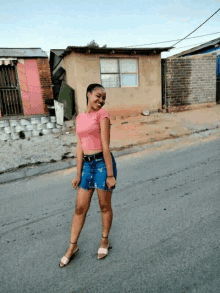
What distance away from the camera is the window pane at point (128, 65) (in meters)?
9.80

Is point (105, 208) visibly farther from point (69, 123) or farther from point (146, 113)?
point (146, 113)

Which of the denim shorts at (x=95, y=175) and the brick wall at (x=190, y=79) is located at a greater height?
the brick wall at (x=190, y=79)

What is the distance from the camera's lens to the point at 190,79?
1072 cm

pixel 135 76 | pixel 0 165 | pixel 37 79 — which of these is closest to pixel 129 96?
pixel 135 76

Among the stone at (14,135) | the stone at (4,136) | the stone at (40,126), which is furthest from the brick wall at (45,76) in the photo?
the stone at (4,136)

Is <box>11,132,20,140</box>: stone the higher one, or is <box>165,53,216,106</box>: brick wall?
<box>165,53,216,106</box>: brick wall

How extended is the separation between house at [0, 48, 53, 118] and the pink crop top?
8.81 meters

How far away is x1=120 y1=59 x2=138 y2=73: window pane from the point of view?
9.80 meters

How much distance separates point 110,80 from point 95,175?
8445 millimetres

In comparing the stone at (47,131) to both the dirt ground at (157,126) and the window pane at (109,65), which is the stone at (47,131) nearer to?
the dirt ground at (157,126)

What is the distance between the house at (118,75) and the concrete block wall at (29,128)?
141 cm

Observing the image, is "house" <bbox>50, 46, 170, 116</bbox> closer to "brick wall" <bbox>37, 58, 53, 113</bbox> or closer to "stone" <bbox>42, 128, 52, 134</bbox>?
"brick wall" <bbox>37, 58, 53, 113</bbox>

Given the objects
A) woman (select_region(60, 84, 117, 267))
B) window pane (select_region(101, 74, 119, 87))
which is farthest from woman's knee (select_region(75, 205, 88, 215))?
window pane (select_region(101, 74, 119, 87))

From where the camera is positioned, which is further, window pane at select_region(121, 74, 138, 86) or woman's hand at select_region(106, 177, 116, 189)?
window pane at select_region(121, 74, 138, 86)
